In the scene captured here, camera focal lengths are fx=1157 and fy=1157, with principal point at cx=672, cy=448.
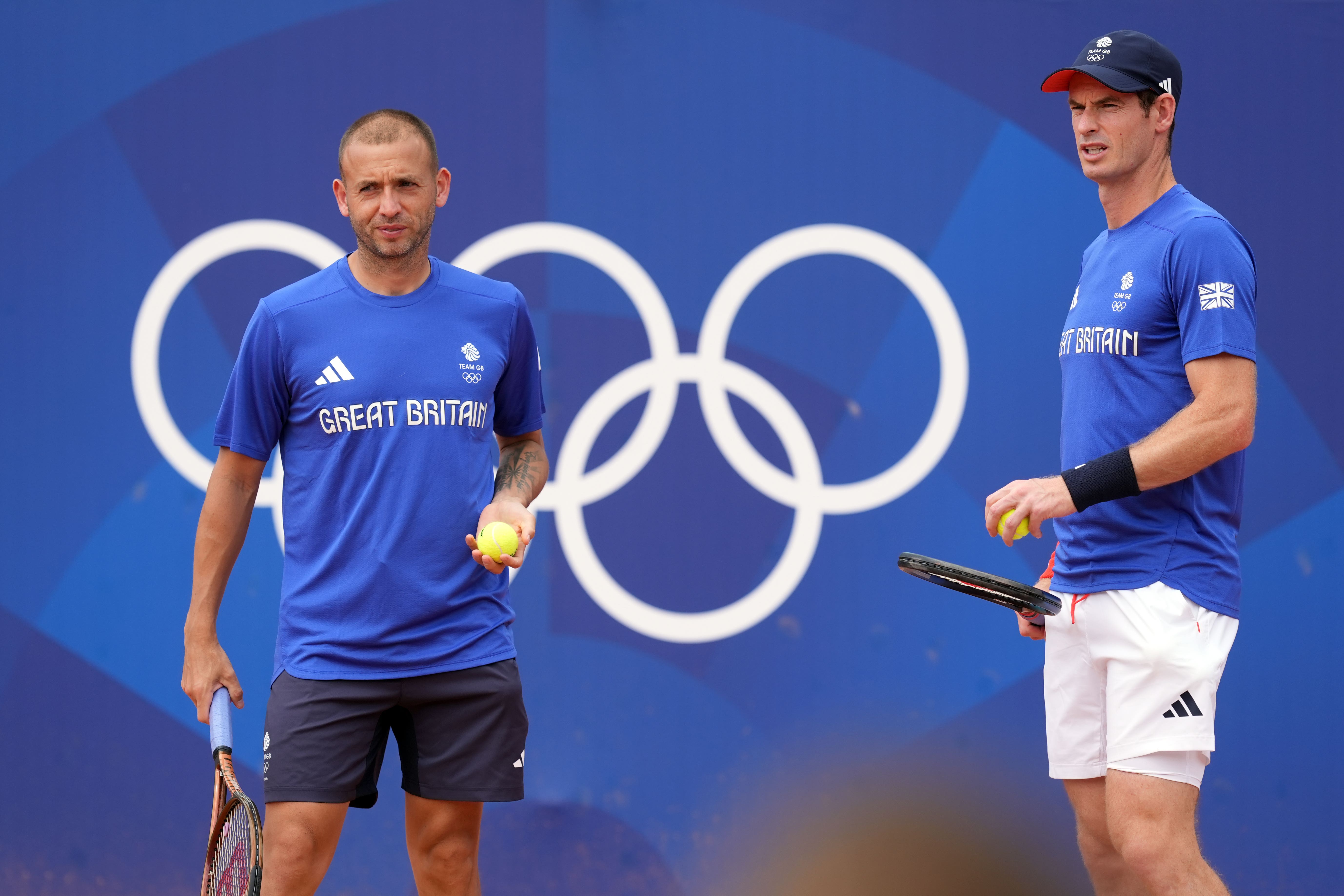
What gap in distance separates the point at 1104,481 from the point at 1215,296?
442 millimetres

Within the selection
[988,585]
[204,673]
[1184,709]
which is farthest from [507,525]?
[1184,709]

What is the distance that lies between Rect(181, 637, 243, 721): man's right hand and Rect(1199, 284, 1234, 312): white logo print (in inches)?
84.7

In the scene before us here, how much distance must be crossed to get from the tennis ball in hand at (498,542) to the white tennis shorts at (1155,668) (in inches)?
49.1

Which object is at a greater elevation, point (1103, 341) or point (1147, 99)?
point (1147, 99)

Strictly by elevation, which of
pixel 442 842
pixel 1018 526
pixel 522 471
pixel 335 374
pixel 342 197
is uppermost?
pixel 342 197

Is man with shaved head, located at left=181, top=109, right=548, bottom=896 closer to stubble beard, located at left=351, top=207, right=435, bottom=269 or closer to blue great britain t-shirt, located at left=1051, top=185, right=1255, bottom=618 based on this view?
stubble beard, located at left=351, top=207, right=435, bottom=269

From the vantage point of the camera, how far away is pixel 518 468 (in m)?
2.71

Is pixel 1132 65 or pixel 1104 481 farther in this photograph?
pixel 1132 65

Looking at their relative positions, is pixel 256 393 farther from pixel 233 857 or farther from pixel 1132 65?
pixel 1132 65

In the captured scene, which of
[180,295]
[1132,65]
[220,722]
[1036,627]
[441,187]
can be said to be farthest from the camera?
[180,295]

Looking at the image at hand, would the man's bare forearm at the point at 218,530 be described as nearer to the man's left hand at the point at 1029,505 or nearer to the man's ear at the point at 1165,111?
the man's left hand at the point at 1029,505

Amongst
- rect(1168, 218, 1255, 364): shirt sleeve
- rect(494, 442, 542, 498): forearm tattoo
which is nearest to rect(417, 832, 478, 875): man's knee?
rect(494, 442, 542, 498): forearm tattoo

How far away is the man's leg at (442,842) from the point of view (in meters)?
2.56

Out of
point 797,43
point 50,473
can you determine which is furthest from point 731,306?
point 50,473
